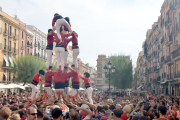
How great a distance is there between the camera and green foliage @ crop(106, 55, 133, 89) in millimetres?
45688

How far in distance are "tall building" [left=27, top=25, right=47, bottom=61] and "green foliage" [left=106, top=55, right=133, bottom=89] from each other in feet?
55.7

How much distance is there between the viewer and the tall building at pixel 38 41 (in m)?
52.6

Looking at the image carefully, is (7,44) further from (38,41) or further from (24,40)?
(38,41)

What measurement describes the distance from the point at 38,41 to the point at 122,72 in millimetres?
20331

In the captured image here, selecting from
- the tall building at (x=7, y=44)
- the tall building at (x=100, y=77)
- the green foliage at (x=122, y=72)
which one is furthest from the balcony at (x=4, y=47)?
the tall building at (x=100, y=77)

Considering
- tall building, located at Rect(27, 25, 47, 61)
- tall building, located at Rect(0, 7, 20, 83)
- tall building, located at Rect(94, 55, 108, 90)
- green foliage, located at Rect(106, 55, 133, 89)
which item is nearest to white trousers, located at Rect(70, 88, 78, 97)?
tall building, located at Rect(0, 7, 20, 83)

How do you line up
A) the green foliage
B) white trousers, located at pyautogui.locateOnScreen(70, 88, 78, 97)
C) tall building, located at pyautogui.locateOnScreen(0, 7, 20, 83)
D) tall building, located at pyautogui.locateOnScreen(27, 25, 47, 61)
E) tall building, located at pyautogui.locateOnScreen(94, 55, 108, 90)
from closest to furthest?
white trousers, located at pyautogui.locateOnScreen(70, 88, 78, 97) → tall building, located at pyautogui.locateOnScreen(0, 7, 20, 83) → the green foliage → tall building, located at pyautogui.locateOnScreen(27, 25, 47, 61) → tall building, located at pyautogui.locateOnScreen(94, 55, 108, 90)

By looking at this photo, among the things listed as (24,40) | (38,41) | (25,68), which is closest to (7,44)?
(25,68)

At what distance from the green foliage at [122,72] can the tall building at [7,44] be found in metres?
17.9

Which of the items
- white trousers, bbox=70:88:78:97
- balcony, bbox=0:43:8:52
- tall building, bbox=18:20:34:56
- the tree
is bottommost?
white trousers, bbox=70:88:78:97

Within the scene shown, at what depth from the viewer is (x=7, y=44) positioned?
40750 mm

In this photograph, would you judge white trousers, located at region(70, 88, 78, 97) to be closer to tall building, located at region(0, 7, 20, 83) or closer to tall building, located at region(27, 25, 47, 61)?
tall building, located at region(0, 7, 20, 83)

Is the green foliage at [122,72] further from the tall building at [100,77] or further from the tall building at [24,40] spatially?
the tall building at [100,77]

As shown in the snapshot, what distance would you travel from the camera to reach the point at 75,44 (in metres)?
12.6
